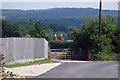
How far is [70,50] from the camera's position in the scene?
33.4m

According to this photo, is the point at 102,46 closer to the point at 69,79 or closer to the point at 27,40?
the point at 27,40

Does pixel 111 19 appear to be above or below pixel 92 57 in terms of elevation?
above

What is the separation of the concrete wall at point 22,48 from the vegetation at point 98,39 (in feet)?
23.3

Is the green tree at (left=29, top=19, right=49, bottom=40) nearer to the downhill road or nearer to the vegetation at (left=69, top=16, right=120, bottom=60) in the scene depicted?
the vegetation at (left=69, top=16, right=120, bottom=60)

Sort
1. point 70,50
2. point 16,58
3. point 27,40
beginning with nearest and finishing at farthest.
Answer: point 16,58, point 27,40, point 70,50

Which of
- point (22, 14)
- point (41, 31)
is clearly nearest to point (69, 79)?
point (41, 31)

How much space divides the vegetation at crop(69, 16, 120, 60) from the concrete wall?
23.3ft

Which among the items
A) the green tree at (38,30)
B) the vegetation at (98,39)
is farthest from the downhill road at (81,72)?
the green tree at (38,30)

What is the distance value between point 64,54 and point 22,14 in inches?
6096

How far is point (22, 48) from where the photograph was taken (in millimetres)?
21562

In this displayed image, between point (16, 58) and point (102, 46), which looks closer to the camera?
point (16, 58)

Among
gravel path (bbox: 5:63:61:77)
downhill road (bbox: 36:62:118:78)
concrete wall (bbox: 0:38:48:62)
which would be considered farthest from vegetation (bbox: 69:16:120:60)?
gravel path (bbox: 5:63:61:77)

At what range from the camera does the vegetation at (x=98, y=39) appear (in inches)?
1212

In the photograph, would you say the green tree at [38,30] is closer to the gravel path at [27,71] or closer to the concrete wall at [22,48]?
the concrete wall at [22,48]
